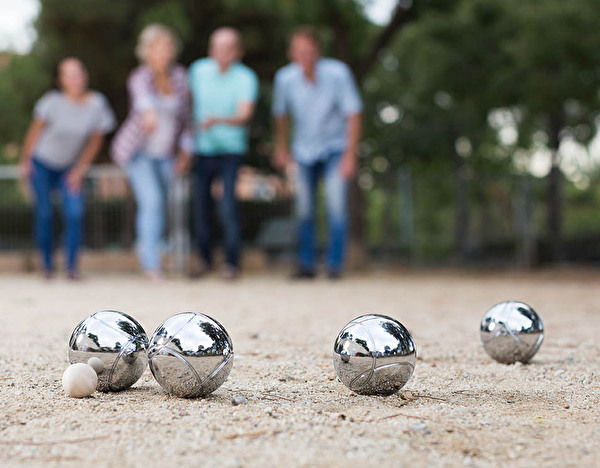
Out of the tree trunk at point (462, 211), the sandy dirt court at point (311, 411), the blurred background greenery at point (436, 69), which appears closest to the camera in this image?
the sandy dirt court at point (311, 411)

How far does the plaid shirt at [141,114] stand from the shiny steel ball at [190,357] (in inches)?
203

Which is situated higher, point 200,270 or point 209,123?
point 209,123

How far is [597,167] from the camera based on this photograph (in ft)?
98.0

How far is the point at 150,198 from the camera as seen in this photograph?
712 centimetres

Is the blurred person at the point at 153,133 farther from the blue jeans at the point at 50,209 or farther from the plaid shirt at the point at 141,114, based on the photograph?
the blue jeans at the point at 50,209

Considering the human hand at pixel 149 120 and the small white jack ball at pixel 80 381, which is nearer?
the small white jack ball at pixel 80 381

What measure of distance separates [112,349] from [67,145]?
5.68 meters

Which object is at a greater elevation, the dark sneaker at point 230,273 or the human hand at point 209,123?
the human hand at point 209,123

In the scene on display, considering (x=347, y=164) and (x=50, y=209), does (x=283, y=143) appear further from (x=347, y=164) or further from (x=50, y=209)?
(x=50, y=209)

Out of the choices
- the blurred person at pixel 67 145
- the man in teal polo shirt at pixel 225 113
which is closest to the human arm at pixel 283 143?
the man in teal polo shirt at pixel 225 113

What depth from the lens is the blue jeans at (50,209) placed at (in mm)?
7496

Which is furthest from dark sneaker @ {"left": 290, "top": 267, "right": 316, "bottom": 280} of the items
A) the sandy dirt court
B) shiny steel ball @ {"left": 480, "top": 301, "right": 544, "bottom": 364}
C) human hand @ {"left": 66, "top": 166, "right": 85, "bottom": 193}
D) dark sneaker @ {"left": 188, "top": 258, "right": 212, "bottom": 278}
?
shiny steel ball @ {"left": 480, "top": 301, "right": 544, "bottom": 364}

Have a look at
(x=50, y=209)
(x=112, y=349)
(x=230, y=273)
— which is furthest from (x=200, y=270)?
(x=112, y=349)

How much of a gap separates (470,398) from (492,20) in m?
12.3
